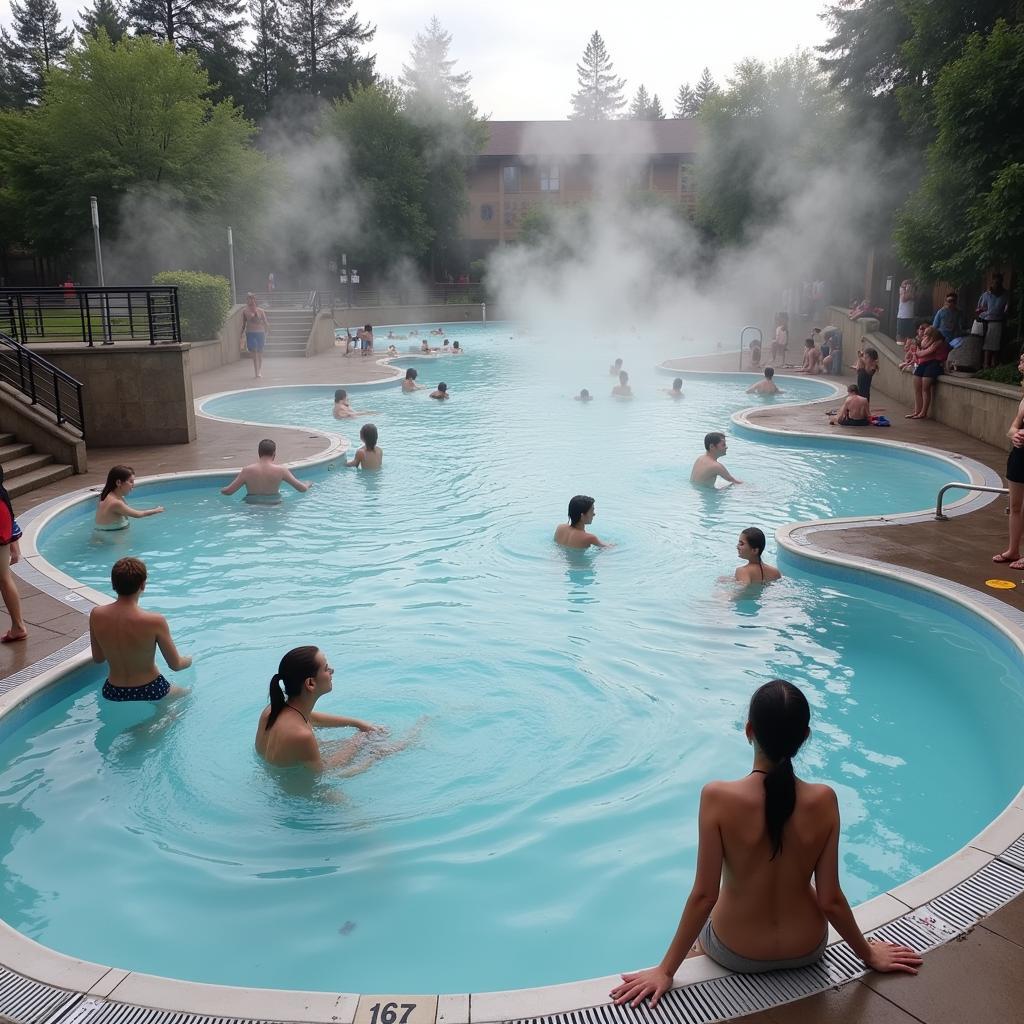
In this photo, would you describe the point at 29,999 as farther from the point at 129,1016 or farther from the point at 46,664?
the point at 46,664

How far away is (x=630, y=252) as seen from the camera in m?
46.5

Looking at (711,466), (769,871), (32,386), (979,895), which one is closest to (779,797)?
(769,871)

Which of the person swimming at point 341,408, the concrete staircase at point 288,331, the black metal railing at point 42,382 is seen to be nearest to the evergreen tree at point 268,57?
the concrete staircase at point 288,331

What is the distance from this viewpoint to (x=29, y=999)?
312 centimetres

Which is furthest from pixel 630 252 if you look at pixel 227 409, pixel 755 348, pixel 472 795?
pixel 472 795

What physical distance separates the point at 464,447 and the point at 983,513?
8374 millimetres

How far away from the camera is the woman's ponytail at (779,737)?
9.20ft

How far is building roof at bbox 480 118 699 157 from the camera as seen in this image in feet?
184

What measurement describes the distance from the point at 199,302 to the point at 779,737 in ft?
77.6

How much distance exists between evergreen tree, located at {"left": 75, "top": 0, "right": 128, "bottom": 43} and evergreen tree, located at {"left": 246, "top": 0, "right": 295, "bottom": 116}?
6865 millimetres

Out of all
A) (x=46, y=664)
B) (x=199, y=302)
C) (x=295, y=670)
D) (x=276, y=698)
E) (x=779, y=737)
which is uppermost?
(x=199, y=302)

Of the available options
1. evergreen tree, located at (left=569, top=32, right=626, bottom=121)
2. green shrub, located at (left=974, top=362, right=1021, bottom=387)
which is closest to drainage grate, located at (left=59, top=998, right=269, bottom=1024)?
green shrub, located at (left=974, top=362, right=1021, bottom=387)

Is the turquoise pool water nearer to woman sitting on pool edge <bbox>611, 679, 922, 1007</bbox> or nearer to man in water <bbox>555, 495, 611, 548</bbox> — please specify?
man in water <bbox>555, 495, 611, 548</bbox>

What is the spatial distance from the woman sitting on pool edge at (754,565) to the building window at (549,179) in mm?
52279
